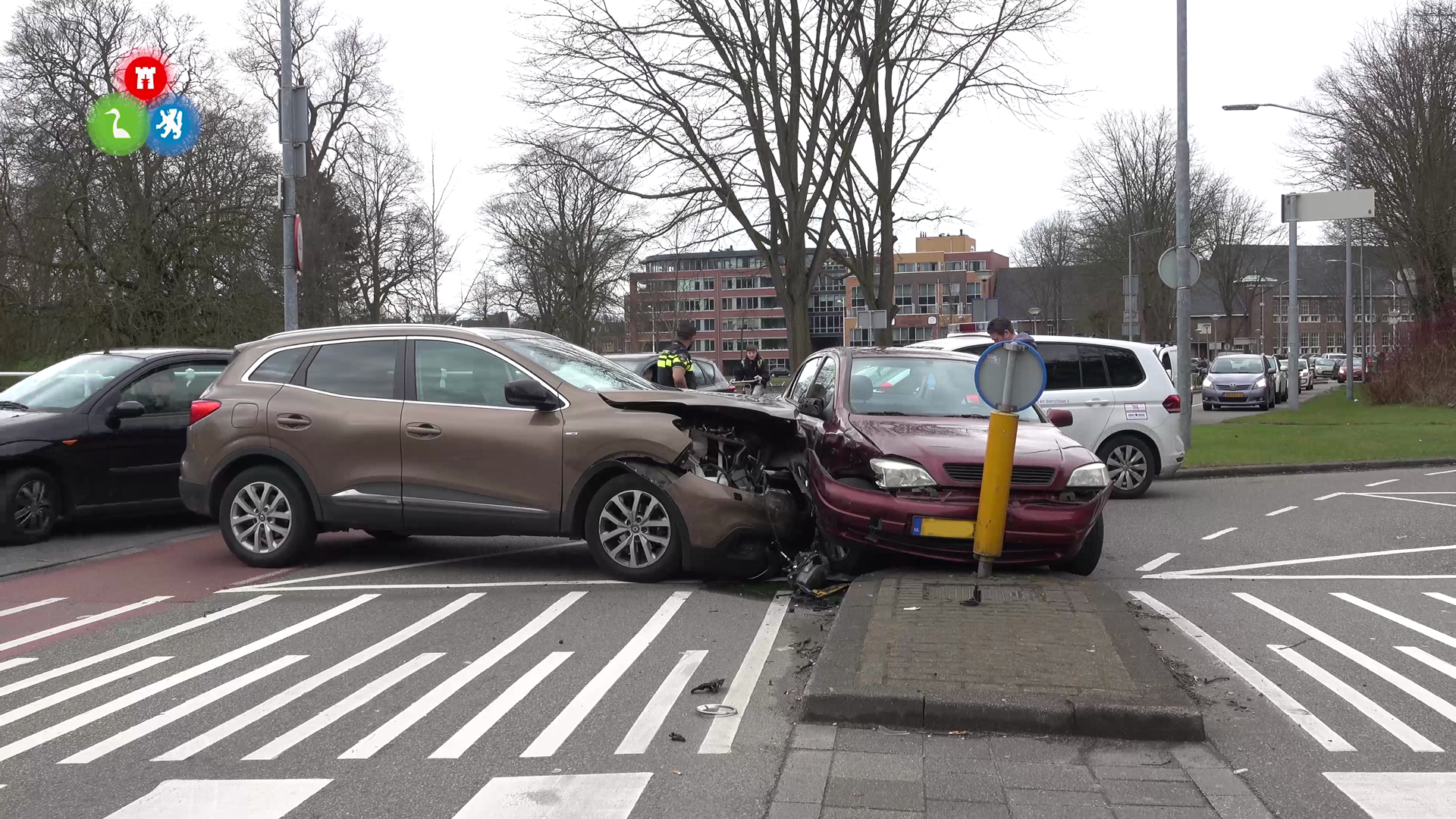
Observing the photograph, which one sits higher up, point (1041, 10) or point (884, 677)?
point (1041, 10)

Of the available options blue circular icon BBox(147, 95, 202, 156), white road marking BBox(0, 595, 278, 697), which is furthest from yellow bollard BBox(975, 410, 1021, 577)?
blue circular icon BBox(147, 95, 202, 156)

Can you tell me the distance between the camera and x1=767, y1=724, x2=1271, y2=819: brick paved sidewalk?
12.7 ft

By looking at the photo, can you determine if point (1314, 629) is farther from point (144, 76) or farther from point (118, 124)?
point (144, 76)

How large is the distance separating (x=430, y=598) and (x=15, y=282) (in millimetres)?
22867

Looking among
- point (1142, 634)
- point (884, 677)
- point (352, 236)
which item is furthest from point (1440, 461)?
point (352, 236)

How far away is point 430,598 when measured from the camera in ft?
24.6

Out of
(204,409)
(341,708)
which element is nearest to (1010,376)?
(341,708)

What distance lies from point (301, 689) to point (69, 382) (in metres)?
6.44

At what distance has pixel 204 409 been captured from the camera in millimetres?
8625

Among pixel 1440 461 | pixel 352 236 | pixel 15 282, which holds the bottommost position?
pixel 1440 461

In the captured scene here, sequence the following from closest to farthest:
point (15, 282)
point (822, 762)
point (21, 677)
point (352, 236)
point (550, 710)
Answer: point (822, 762) → point (550, 710) → point (21, 677) → point (15, 282) → point (352, 236)

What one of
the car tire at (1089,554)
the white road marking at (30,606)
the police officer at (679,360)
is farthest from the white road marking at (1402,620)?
the white road marking at (30,606)

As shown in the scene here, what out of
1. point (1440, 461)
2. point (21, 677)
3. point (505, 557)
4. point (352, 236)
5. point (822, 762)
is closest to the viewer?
point (822, 762)

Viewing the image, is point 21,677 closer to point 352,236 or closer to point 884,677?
point 884,677
